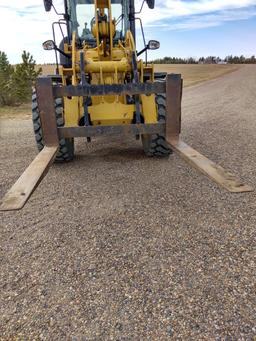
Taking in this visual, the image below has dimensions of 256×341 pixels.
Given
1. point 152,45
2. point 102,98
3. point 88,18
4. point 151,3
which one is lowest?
point 102,98

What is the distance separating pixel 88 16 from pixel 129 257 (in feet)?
15.3

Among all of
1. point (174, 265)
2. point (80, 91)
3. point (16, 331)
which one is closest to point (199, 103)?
point (80, 91)

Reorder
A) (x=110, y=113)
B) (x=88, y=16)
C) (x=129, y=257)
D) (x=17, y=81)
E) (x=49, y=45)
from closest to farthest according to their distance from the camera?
(x=129, y=257), (x=110, y=113), (x=49, y=45), (x=88, y=16), (x=17, y=81)

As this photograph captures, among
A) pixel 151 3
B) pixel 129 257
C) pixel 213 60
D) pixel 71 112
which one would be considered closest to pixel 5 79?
pixel 151 3

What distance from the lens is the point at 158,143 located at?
5516 millimetres

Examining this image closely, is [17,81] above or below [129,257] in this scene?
above

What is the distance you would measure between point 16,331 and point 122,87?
257 centimetres

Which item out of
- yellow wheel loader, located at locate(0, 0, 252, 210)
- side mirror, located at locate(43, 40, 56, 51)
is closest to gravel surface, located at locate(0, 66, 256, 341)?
yellow wheel loader, located at locate(0, 0, 252, 210)

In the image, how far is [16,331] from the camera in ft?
7.27

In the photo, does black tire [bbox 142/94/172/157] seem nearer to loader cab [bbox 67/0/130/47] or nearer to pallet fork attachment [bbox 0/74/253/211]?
pallet fork attachment [bbox 0/74/253/211]

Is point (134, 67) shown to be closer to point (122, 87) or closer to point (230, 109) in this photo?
point (122, 87)

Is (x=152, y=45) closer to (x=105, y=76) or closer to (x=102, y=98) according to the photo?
(x=105, y=76)

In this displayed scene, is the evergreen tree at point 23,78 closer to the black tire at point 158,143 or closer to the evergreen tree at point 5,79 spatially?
the evergreen tree at point 5,79

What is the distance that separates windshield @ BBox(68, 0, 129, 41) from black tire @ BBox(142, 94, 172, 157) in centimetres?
154
